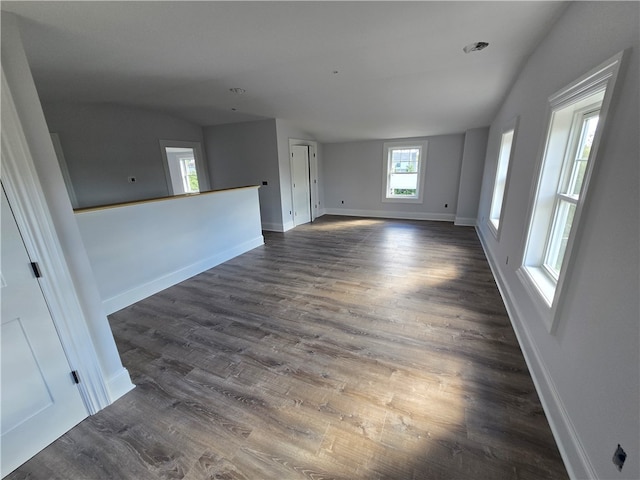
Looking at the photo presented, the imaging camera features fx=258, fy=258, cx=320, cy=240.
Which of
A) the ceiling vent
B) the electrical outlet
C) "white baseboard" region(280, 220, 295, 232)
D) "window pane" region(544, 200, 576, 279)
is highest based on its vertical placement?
the ceiling vent

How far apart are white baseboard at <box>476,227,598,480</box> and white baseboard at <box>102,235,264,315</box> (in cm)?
356

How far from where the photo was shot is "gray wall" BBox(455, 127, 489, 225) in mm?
5633

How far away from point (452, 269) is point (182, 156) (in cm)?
991

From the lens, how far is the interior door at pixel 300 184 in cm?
599

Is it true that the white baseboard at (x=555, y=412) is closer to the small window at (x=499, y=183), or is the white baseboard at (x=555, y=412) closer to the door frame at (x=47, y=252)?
the small window at (x=499, y=183)

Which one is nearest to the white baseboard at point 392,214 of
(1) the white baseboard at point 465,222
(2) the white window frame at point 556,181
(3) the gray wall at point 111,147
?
(1) the white baseboard at point 465,222

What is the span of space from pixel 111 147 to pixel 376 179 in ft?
18.7

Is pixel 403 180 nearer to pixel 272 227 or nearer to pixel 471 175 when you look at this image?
pixel 471 175

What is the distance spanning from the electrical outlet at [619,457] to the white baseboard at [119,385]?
2533 millimetres

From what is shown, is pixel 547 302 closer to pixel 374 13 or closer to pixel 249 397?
pixel 249 397

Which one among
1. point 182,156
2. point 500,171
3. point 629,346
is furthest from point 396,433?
point 182,156

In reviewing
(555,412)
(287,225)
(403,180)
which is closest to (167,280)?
(287,225)

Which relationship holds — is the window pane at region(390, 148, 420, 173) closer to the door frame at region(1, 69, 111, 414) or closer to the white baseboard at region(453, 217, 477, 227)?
the white baseboard at region(453, 217, 477, 227)

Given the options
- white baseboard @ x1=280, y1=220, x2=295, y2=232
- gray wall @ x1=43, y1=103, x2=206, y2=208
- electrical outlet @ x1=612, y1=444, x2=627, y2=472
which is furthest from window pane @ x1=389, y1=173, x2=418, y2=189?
electrical outlet @ x1=612, y1=444, x2=627, y2=472
